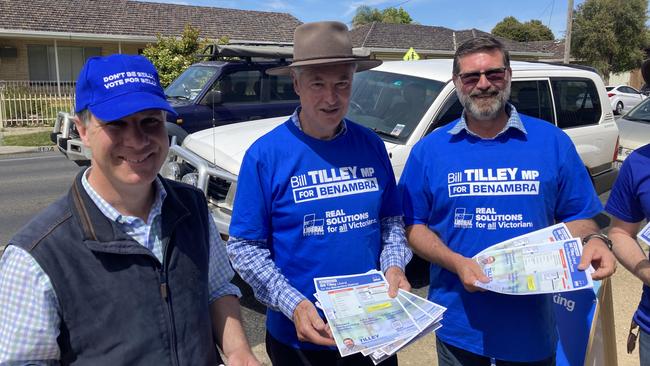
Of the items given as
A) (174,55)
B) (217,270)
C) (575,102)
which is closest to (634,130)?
(575,102)

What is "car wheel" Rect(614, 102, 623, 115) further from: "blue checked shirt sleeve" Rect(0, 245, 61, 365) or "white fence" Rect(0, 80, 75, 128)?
"blue checked shirt sleeve" Rect(0, 245, 61, 365)

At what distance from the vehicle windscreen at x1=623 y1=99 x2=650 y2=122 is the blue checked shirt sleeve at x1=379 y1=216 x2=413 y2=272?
8.82 metres

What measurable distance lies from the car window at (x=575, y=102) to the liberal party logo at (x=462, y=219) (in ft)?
13.8

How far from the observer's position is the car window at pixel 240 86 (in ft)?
29.0

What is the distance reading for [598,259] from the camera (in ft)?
6.72

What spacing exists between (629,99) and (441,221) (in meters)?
28.6

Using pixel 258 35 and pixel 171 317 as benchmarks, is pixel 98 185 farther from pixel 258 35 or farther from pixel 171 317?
pixel 258 35

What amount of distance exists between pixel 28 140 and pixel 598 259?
16.4 m

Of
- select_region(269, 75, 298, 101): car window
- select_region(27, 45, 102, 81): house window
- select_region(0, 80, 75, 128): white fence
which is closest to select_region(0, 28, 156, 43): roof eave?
select_region(27, 45, 102, 81): house window

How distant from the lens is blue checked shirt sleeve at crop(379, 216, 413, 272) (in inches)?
84.3

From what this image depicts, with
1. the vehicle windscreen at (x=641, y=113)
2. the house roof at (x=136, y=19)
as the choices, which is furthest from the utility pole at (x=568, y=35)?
the vehicle windscreen at (x=641, y=113)

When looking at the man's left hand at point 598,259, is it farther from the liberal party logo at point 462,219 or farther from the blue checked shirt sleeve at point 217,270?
the blue checked shirt sleeve at point 217,270

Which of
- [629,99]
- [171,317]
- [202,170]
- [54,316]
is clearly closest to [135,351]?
[171,317]

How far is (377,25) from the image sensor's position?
31328 millimetres
